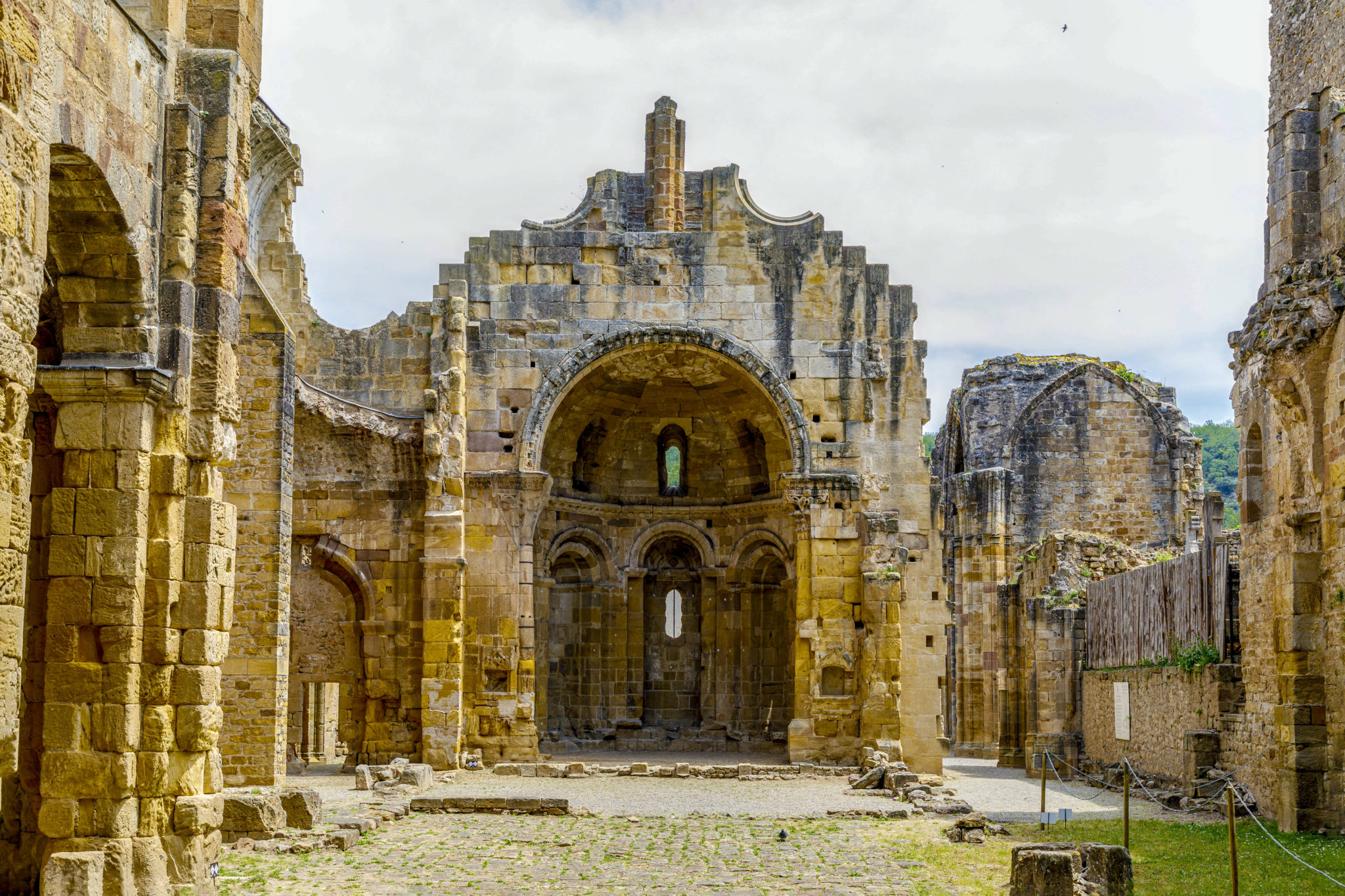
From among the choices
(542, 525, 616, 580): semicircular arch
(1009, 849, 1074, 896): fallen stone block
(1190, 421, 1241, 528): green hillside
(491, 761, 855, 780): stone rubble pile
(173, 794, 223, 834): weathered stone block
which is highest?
(1190, 421, 1241, 528): green hillside

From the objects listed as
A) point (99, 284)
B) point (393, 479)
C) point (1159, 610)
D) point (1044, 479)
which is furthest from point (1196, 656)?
point (99, 284)

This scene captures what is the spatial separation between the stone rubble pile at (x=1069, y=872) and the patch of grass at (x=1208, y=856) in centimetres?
55

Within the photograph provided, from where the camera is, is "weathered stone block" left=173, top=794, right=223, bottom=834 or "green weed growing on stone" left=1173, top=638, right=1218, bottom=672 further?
"green weed growing on stone" left=1173, top=638, right=1218, bottom=672

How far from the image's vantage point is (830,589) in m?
20.5

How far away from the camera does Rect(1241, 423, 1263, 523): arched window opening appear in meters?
15.6

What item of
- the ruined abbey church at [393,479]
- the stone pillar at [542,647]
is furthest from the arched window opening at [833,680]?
the stone pillar at [542,647]

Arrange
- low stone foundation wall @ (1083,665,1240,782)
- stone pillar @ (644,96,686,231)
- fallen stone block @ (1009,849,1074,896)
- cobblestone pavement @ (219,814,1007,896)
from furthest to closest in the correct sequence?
1. stone pillar @ (644,96,686,231)
2. low stone foundation wall @ (1083,665,1240,782)
3. cobblestone pavement @ (219,814,1007,896)
4. fallen stone block @ (1009,849,1074,896)

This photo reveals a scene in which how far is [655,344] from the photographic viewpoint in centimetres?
2112

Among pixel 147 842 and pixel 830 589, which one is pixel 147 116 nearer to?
pixel 147 842

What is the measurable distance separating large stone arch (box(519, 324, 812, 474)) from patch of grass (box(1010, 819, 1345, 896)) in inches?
313

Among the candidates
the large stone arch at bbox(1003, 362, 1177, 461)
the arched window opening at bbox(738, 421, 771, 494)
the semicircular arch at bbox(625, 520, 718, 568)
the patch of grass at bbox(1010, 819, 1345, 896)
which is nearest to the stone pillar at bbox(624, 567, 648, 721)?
the semicircular arch at bbox(625, 520, 718, 568)

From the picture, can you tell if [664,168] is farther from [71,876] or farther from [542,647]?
[71,876]

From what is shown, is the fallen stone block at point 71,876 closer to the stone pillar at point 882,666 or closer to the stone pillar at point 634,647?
the stone pillar at point 882,666

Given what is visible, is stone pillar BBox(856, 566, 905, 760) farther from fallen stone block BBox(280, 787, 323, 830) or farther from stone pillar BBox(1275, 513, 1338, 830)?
fallen stone block BBox(280, 787, 323, 830)
